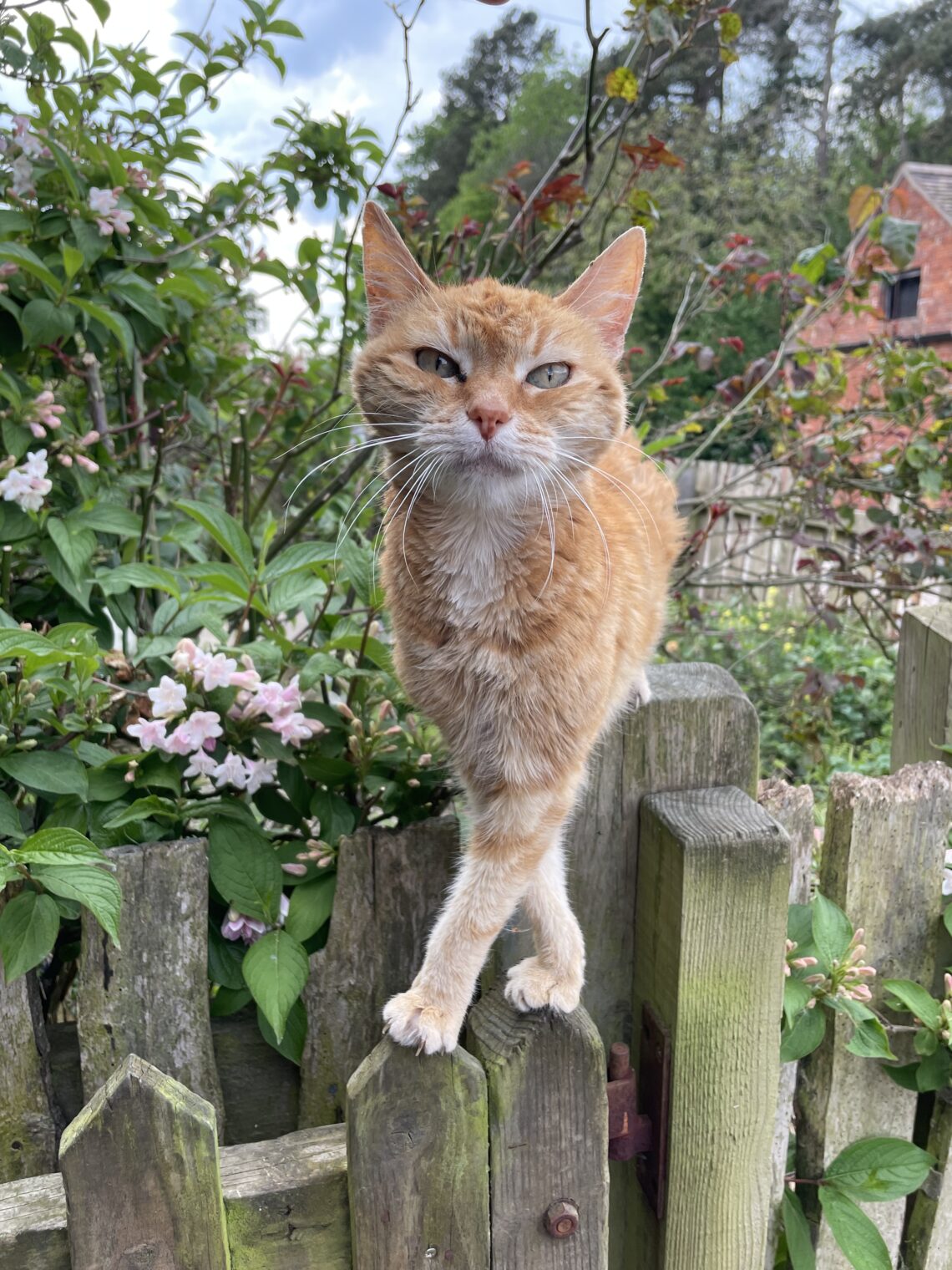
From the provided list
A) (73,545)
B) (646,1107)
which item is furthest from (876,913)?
(73,545)

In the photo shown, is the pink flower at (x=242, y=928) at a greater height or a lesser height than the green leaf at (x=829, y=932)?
greater

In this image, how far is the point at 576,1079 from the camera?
1.00 meters

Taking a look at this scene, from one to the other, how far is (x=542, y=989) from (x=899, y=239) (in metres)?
2.48

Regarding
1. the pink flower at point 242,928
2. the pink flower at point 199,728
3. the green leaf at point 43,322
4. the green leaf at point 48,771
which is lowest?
the pink flower at point 242,928

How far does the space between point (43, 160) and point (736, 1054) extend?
194 centimetres

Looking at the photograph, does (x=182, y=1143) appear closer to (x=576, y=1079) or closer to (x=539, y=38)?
(x=576, y=1079)

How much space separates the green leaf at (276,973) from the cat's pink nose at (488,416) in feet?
2.28

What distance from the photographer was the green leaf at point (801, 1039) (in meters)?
1.26

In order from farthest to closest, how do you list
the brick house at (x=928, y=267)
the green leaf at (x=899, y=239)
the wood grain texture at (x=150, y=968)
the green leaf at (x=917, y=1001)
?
1. the brick house at (x=928, y=267)
2. the green leaf at (x=899, y=239)
3. the green leaf at (x=917, y=1001)
4. the wood grain texture at (x=150, y=968)

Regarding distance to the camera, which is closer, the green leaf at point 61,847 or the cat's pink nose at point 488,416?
the green leaf at point 61,847

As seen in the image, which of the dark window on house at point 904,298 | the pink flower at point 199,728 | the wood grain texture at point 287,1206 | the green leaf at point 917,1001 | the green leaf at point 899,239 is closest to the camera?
the wood grain texture at point 287,1206

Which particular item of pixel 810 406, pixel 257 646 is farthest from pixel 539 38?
pixel 257 646

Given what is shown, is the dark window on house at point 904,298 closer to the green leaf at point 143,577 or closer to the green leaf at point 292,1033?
the green leaf at point 143,577

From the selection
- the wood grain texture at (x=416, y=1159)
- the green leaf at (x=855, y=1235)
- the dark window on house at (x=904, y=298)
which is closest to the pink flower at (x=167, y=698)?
the wood grain texture at (x=416, y=1159)
